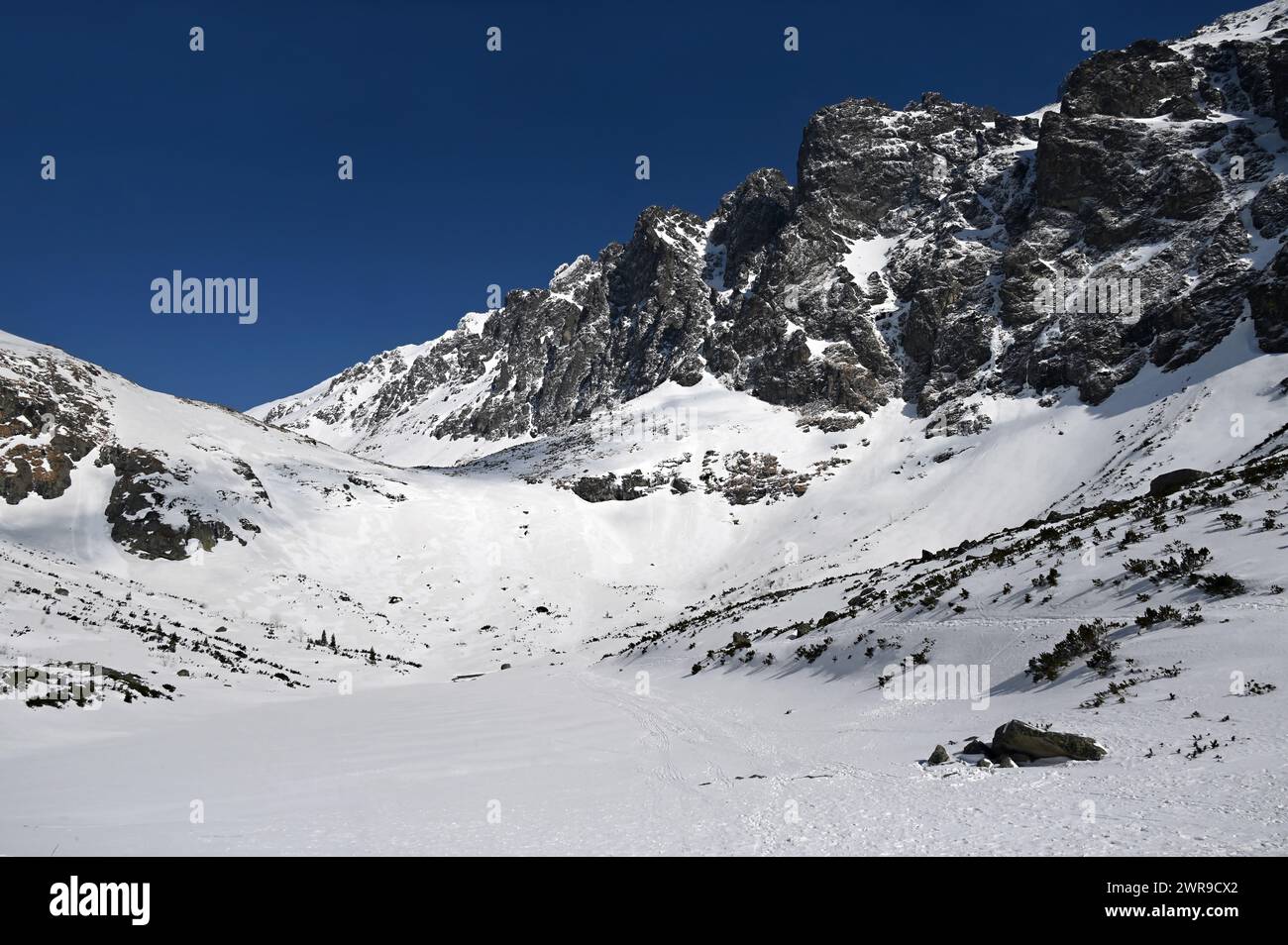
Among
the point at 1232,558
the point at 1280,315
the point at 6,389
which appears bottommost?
the point at 1232,558

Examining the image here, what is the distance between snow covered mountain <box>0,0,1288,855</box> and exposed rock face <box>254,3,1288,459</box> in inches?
26.1

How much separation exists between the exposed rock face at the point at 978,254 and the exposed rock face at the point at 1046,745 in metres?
74.8

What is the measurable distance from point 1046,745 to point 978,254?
377 ft

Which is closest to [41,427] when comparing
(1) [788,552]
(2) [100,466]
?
(2) [100,466]

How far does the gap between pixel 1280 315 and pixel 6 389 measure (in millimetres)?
108097

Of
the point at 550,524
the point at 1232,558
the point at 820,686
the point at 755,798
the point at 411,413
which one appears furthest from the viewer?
the point at 411,413

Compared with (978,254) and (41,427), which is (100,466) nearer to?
(41,427)

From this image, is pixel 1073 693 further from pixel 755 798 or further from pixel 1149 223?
pixel 1149 223

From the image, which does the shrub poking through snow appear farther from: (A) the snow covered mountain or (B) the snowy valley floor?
(B) the snowy valley floor

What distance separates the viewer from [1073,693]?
1034 centimetres

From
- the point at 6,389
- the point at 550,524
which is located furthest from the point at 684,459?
the point at 6,389

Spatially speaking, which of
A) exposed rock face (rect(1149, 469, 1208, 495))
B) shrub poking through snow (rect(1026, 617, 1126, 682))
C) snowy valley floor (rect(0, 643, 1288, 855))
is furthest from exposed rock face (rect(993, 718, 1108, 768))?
exposed rock face (rect(1149, 469, 1208, 495))

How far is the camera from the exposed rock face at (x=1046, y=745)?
7652 mm

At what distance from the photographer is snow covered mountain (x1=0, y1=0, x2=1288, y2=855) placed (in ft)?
24.1
